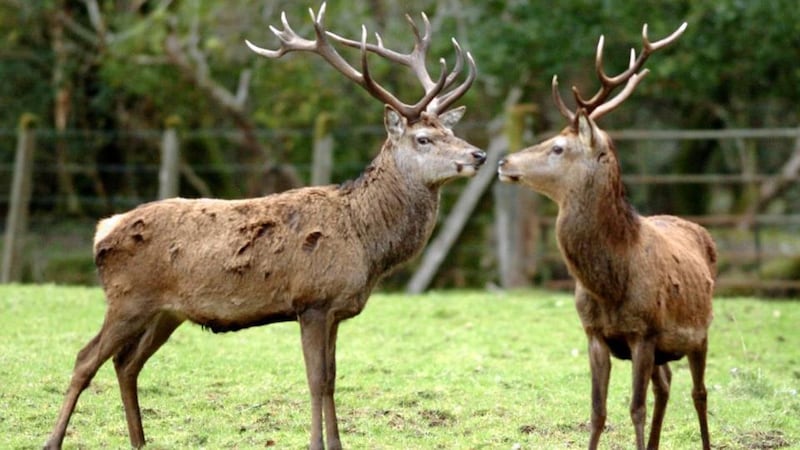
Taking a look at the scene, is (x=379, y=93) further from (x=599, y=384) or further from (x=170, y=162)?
(x=170, y=162)

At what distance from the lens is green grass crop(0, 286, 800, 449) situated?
746 cm

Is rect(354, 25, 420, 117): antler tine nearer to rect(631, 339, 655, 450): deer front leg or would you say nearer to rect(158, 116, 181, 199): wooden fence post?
rect(631, 339, 655, 450): deer front leg

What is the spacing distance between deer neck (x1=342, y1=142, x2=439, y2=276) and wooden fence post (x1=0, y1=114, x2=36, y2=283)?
29.7 ft

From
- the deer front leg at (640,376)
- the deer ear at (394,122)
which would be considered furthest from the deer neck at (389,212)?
the deer front leg at (640,376)

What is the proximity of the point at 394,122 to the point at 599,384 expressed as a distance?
1852 millimetres

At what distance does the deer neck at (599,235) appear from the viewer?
6.62m

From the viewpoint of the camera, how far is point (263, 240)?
22.9 feet

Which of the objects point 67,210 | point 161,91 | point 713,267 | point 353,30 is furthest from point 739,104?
point 713,267

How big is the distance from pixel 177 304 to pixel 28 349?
282cm

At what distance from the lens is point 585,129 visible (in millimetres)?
6730

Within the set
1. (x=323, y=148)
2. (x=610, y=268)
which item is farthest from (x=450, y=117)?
(x=323, y=148)

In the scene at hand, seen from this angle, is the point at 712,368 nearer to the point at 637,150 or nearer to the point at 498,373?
the point at 498,373

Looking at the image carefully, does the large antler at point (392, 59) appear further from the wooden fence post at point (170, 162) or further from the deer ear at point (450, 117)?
the wooden fence post at point (170, 162)

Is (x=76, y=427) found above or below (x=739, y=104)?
below
